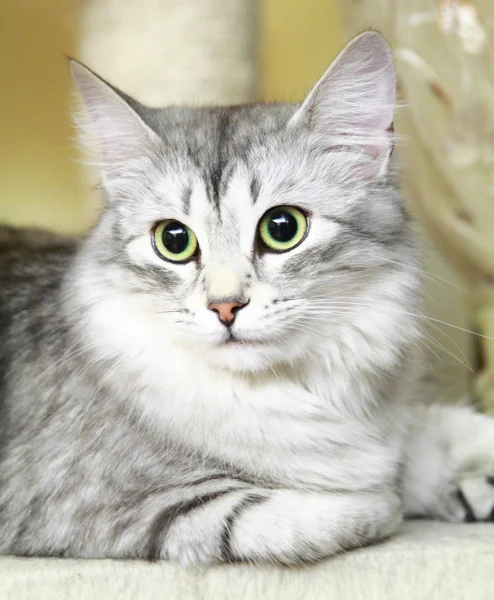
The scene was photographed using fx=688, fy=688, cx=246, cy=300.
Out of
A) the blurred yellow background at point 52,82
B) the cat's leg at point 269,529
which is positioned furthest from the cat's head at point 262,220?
the blurred yellow background at point 52,82

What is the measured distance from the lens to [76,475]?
117 centimetres

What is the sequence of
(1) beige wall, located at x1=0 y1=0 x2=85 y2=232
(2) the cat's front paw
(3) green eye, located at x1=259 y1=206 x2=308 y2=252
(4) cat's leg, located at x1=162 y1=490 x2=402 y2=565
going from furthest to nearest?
1. (1) beige wall, located at x1=0 y1=0 x2=85 y2=232
2. (2) the cat's front paw
3. (3) green eye, located at x1=259 y1=206 x2=308 y2=252
4. (4) cat's leg, located at x1=162 y1=490 x2=402 y2=565

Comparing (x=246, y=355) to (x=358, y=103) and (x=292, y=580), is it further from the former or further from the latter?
(x=358, y=103)

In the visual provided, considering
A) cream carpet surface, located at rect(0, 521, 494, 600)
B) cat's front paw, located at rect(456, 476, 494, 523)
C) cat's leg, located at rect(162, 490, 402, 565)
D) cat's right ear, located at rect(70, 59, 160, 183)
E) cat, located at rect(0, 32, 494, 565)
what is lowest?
cat's front paw, located at rect(456, 476, 494, 523)

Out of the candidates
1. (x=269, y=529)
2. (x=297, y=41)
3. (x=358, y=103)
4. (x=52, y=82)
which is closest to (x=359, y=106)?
(x=358, y=103)

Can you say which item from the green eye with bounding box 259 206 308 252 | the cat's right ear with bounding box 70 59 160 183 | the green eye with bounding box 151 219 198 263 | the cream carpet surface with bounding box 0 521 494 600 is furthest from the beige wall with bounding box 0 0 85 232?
the cream carpet surface with bounding box 0 521 494 600

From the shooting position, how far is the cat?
1051 millimetres

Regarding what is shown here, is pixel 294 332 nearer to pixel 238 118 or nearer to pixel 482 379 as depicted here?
pixel 238 118

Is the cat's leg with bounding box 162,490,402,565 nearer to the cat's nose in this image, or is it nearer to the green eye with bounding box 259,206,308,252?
the cat's nose

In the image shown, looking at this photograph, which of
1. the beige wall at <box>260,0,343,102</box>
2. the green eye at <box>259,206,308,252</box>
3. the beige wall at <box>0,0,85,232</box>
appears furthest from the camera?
the beige wall at <box>260,0,343,102</box>

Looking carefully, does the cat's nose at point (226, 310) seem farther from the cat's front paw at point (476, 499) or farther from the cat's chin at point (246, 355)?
the cat's front paw at point (476, 499)

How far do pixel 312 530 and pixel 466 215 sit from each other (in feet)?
3.35

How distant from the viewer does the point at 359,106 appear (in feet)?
3.92

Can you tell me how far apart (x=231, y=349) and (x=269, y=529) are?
27cm
